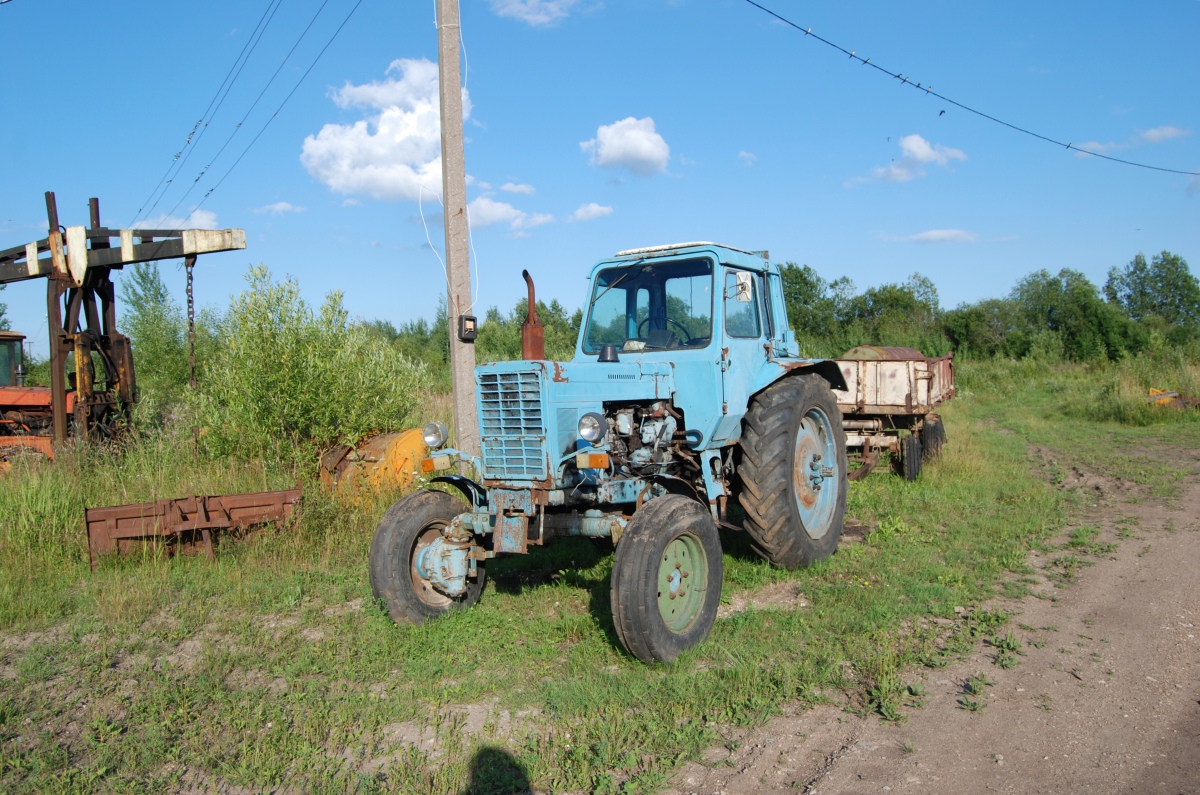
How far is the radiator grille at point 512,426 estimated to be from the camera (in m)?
5.25

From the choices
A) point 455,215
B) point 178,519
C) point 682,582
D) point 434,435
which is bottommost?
point 682,582

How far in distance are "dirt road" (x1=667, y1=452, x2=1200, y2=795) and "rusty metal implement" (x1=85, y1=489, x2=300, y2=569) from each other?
514 cm

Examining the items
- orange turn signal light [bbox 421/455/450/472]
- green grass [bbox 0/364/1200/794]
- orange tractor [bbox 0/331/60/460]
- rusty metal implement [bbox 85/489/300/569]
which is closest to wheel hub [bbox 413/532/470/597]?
green grass [bbox 0/364/1200/794]

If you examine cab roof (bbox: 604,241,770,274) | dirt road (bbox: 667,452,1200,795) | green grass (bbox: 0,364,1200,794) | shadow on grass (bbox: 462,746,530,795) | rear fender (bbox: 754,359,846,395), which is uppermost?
cab roof (bbox: 604,241,770,274)

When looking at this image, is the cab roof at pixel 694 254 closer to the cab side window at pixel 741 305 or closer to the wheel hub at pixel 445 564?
the cab side window at pixel 741 305

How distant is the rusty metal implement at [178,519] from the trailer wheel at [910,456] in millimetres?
7036

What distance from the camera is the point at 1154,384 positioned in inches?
706

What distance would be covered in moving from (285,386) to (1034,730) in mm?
8445

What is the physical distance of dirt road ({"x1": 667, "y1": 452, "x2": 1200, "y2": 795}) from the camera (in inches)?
134

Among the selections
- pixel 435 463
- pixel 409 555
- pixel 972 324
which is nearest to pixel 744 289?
pixel 435 463

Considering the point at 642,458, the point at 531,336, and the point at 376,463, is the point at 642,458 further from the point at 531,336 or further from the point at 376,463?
the point at 376,463

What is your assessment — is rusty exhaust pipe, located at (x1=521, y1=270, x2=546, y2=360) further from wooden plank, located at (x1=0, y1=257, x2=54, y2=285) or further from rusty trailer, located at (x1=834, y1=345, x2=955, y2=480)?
wooden plank, located at (x1=0, y1=257, x2=54, y2=285)

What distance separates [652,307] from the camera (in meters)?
6.40

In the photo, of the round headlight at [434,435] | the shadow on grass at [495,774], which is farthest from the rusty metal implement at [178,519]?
the shadow on grass at [495,774]
